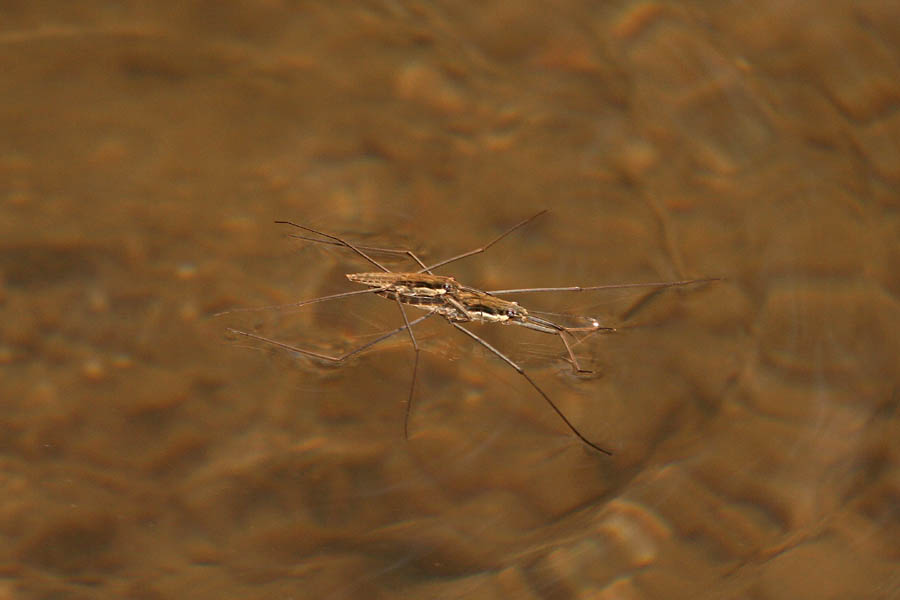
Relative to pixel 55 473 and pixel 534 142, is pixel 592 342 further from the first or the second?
pixel 55 473

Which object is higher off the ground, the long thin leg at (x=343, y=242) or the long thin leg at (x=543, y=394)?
the long thin leg at (x=343, y=242)

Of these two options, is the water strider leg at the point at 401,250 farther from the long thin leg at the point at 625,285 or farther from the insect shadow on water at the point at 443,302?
the long thin leg at the point at 625,285

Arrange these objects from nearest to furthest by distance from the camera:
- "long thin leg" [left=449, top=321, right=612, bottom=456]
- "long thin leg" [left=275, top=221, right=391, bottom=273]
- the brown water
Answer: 1. the brown water
2. "long thin leg" [left=449, top=321, right=612, bottom=456]
3. "long thin leg" [left=275, top=221, right=391, bottom=273]

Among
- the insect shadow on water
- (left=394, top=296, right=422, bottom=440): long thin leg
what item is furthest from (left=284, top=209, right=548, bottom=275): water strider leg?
(left=394, top=296, right=422, bottom=440): long thin leg

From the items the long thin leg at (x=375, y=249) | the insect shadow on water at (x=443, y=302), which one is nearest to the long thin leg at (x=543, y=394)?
the insect shadow on water at (x=443, y=302)

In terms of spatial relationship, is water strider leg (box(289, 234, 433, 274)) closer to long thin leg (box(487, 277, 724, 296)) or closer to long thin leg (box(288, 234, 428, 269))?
long thin leg (box(288, 234, 428, 269))

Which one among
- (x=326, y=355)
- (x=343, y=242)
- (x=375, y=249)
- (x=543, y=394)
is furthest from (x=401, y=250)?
(x=543, y=394)

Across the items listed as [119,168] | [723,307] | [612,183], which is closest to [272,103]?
[119,168]
